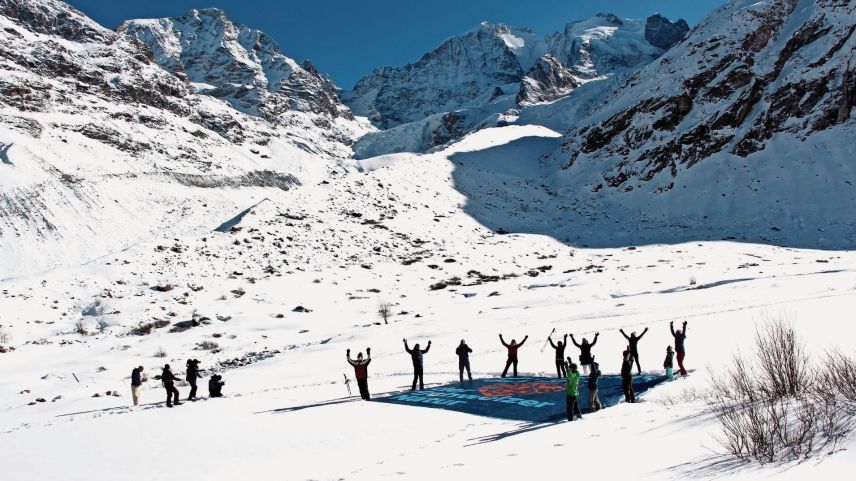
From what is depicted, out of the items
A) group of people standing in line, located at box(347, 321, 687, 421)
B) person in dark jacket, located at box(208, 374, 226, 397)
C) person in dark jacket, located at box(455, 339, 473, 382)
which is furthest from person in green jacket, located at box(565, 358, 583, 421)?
person in dark jacket, located at box(208, 374, 226, 397)

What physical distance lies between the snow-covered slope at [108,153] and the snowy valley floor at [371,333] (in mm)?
24263

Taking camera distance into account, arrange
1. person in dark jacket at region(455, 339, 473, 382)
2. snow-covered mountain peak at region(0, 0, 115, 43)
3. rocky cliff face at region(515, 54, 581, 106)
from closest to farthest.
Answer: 1. person in dark jacket at region(455, 339, 473, 382)
2. snow-covered mountain peak at region(0, 0, 115, 43)
3. rocky cliff face at region(515, 54, 581, 106)

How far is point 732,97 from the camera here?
234 ft

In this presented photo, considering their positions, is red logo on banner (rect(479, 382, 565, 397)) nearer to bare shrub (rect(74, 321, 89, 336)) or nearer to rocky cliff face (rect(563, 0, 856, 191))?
bare shrub (rect(74, 321, 89, 336))

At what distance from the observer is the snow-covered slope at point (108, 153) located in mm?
→ 62250

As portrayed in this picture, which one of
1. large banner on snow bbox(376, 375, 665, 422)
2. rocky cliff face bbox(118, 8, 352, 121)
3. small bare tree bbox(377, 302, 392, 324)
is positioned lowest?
large banner on snow bbox(376, 375, 665, 422)

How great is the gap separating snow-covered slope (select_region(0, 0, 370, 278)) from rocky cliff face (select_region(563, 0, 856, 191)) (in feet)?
176

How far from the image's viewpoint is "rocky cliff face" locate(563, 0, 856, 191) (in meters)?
63.3

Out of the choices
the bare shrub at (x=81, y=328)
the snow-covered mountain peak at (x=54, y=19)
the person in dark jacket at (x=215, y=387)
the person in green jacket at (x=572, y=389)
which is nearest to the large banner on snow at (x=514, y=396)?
the person in green jacket at (x=572, y=389)

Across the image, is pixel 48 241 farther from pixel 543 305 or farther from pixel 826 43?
pixel 826 43

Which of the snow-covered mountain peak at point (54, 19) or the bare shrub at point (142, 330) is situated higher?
the snow-covered mountain peak at point (54, 19)

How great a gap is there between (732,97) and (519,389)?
2710 inches

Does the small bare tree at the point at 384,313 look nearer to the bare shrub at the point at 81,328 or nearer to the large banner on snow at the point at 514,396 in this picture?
the large banner on snow at the point at 514,396

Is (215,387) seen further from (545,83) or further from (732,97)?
(545,83)
